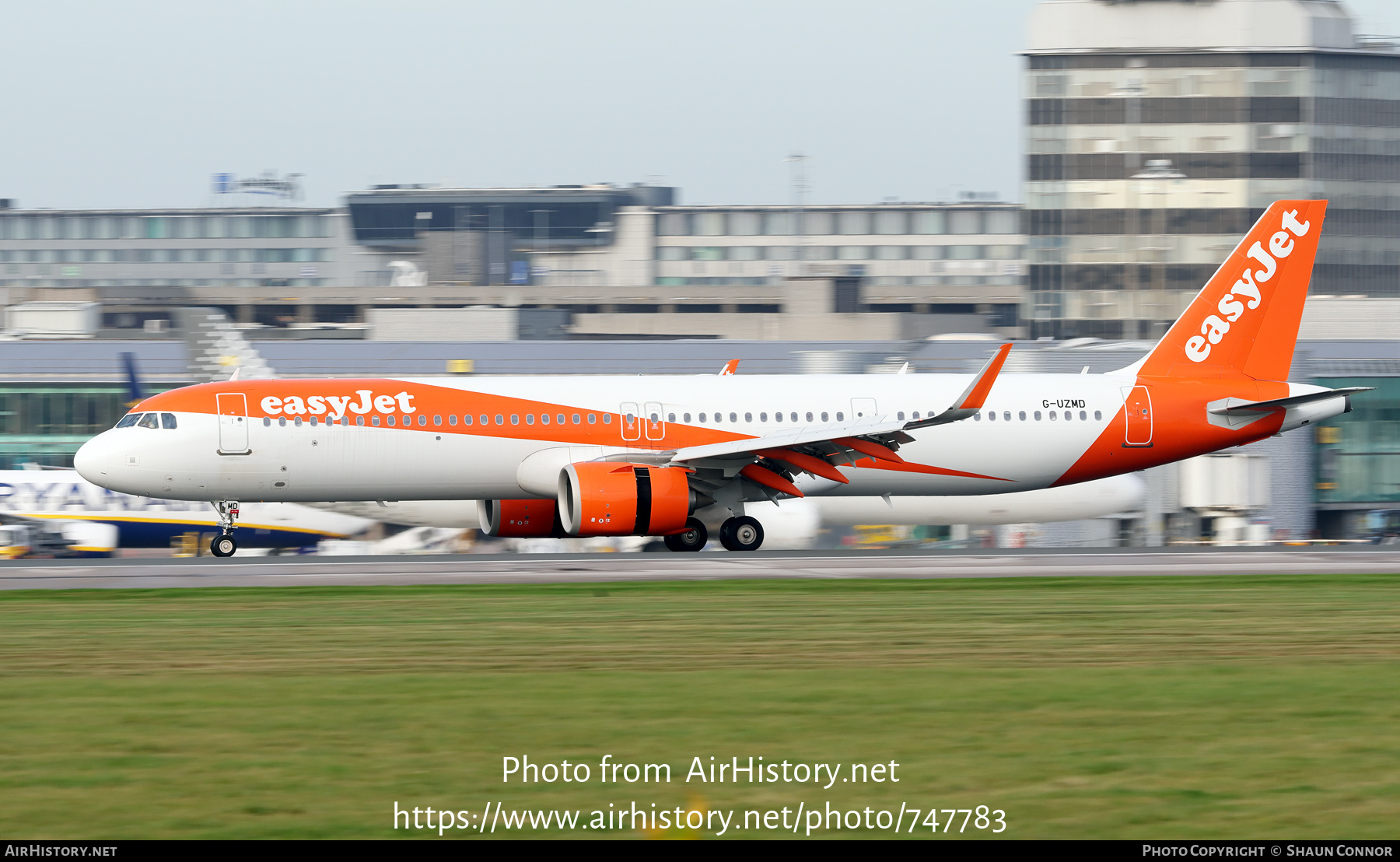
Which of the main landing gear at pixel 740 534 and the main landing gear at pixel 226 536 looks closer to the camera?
the main landing gear at pixel 226 536

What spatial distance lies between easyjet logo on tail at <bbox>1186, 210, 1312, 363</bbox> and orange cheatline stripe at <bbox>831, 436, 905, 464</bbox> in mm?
7549

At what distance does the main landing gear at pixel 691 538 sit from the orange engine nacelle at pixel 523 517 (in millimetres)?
2566

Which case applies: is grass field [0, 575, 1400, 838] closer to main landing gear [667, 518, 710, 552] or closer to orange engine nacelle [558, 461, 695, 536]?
orange engine nacelle [558, 461, 695, 536]

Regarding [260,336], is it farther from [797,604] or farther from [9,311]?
[797,604]

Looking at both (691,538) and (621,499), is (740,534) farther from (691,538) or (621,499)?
(621,499)

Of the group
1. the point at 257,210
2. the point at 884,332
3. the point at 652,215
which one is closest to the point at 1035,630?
the point at 884,332

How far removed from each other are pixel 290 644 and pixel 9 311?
246 feet

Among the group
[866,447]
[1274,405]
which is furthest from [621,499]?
[1274,405]

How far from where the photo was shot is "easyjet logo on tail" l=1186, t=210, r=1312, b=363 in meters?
34.2

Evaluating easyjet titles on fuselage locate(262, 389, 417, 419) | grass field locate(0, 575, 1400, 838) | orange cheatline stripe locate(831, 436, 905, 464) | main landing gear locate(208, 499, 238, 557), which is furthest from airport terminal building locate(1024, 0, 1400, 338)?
grass field locate(0, 575, 1400, 838)

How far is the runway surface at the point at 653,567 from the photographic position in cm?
2538

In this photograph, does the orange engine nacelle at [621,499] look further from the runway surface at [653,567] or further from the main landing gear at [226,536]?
the main landing gear at [226,536]

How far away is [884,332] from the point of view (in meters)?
90.8

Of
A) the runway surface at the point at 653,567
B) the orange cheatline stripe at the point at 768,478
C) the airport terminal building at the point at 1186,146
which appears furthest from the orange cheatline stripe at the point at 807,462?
the airport terminal building at the point at 1186,146
